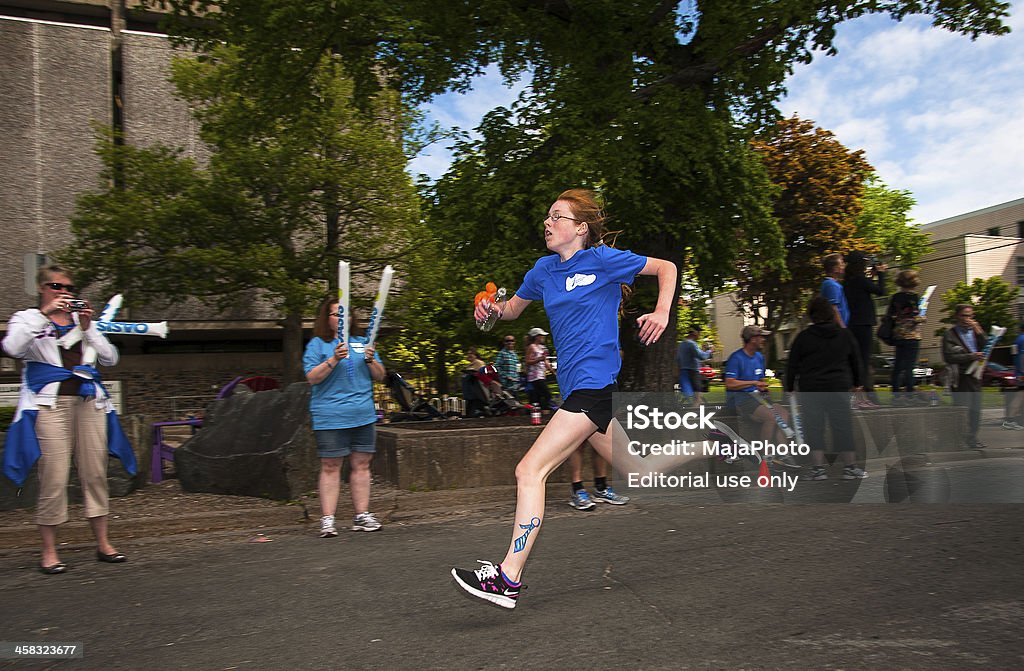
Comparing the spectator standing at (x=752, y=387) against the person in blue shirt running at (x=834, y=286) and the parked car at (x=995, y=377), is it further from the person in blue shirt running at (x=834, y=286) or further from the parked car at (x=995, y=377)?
the parked car at (x=995, y=377)

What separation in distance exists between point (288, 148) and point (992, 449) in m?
16.3

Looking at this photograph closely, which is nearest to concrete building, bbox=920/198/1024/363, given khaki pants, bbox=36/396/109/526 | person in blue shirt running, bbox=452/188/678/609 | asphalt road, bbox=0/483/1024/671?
asphalt road, bbox=0/483/1024/671

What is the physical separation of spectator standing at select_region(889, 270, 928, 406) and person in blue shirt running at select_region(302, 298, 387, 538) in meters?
6.57

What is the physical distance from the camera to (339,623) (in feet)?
13.1

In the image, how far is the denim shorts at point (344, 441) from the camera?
6.51 m

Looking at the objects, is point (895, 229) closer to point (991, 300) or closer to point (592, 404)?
point (991, 300)

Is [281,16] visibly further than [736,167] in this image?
No

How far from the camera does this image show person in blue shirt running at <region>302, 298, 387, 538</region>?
21.3 feet

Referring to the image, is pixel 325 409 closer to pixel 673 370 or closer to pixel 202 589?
pixel 202 589

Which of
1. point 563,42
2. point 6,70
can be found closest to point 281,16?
point 563,42

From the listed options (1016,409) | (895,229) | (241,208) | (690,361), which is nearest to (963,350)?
(1016,409)

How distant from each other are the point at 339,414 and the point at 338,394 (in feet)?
0.52

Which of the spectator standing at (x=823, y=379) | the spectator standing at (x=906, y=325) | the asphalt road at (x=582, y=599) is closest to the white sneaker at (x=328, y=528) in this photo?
the asphalt road at (x=582, y=599)

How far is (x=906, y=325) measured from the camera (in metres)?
10.2
